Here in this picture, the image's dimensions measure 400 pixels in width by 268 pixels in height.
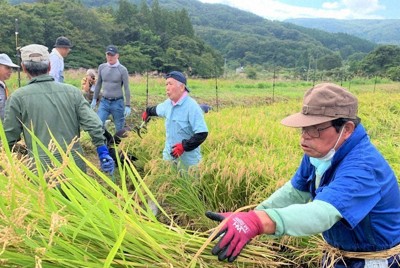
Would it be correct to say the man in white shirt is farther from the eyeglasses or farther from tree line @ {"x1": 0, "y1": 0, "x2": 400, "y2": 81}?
tree line @ {"x1": 0, "y1": 0, "x2": 400, "y2": 81}

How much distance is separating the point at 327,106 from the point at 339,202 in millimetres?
335

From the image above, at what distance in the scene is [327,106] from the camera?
1361mm

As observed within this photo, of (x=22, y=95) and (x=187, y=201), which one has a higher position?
(x=22, y=95)

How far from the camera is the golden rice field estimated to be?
1104mm

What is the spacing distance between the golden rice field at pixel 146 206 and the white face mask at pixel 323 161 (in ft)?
1.16

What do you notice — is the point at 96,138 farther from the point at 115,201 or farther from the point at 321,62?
the point at 321,62

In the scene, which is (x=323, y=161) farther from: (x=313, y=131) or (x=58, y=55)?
(x=58, y=55)

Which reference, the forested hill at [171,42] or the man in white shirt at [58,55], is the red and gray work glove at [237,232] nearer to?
the man in white shirt at [58,55]

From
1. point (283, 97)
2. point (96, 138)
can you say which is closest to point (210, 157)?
point (96, 138)

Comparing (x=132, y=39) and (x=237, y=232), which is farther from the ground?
(x=132, y=39)

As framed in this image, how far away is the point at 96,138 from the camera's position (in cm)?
270

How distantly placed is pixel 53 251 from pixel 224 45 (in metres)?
85.0

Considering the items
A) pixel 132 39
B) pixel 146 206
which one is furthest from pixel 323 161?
pixel 132 39

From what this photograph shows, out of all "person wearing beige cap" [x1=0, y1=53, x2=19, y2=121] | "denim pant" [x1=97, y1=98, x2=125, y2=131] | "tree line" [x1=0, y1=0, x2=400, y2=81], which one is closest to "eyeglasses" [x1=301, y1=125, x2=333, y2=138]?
"person wearing beige cap" [x1=0, y1=53, x2=19, y2=121]
